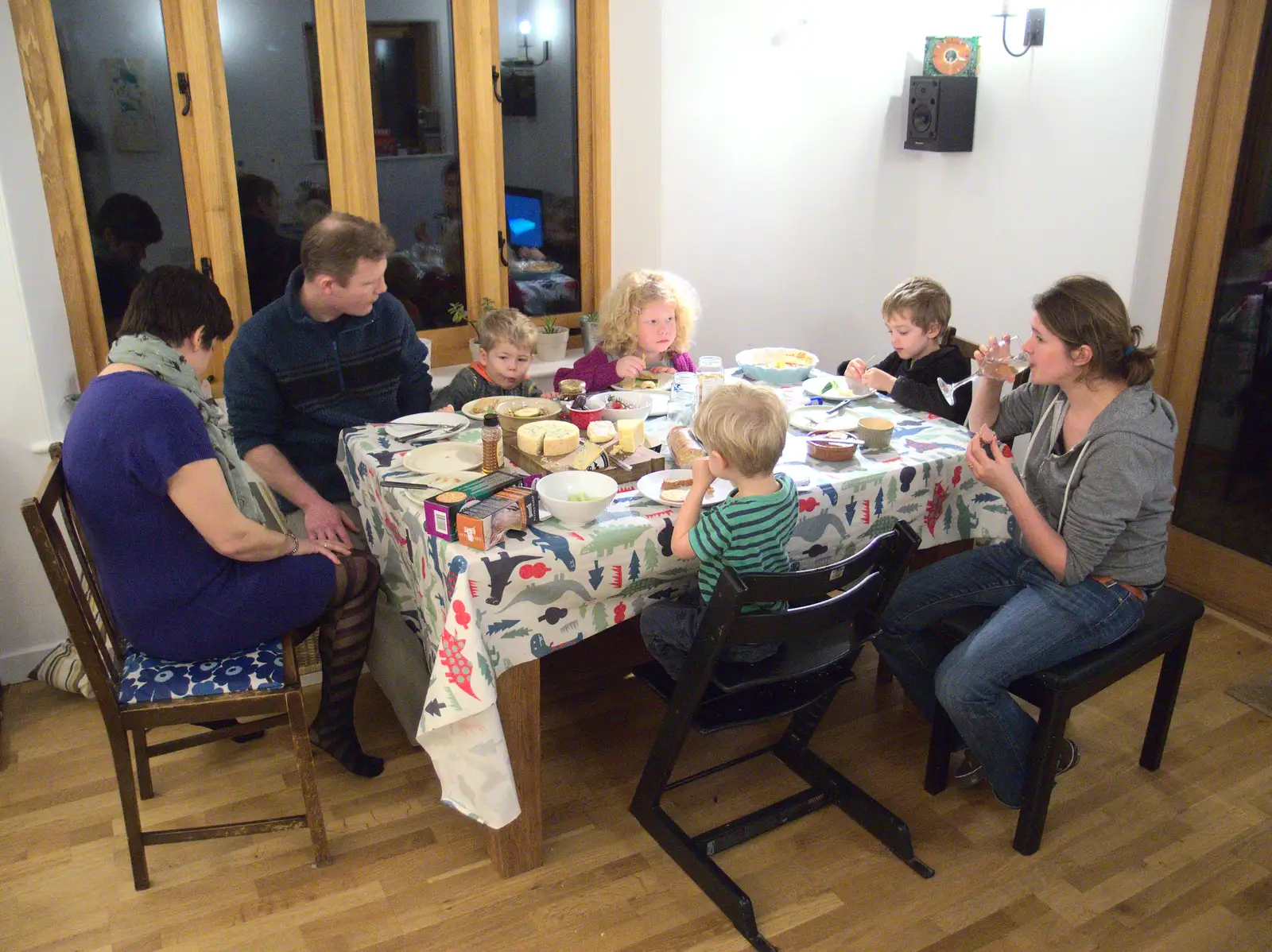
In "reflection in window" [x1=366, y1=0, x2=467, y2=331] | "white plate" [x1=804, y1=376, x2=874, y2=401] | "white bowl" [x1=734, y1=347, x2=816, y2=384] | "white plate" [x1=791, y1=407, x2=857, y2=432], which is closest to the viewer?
"white plate" [x1=791, y1=407, x2=857, y2=432]

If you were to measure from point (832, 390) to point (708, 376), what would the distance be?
385 millimetres

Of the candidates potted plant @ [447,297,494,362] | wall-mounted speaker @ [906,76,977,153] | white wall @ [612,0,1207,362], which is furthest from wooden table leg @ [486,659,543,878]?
wall-mounted speaker @ [906,76,977,153]

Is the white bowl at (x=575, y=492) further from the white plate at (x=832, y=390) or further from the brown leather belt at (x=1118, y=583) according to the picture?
the brown leather belt at (x=1118, y=583)

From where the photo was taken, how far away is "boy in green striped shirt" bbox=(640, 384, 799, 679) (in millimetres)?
1854

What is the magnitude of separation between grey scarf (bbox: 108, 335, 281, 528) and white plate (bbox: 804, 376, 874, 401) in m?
1.40

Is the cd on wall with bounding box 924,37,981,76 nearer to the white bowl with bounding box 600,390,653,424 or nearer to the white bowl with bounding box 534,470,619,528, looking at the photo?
the white bowl with bounding box 600,390,653,424

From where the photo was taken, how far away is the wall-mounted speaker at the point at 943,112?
3553 mm

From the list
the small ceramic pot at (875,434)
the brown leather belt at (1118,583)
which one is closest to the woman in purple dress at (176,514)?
the small ceramic pot at (875,434)

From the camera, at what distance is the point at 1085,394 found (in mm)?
2158

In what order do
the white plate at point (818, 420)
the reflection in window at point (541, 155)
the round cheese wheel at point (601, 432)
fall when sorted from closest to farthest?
the round cheese wheel at point (601, 432) < the white plate at point (818, 420) < the reflection in window at point (541, 155)

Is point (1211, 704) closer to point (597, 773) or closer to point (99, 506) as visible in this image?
point (597, 773)

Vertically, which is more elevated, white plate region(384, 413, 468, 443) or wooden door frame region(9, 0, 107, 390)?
wooden door frame region(9, 0, 107, 390)

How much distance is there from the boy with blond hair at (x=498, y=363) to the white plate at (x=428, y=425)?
0.33 meters

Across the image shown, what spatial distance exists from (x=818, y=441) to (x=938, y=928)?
3.31 ft
